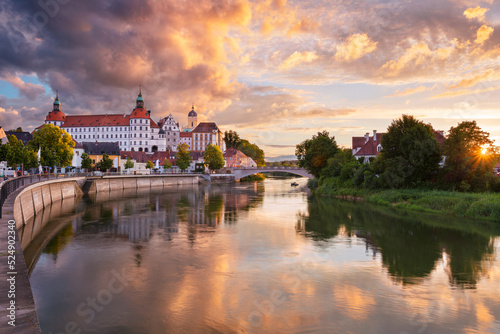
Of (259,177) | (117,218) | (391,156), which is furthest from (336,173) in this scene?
(259,177)

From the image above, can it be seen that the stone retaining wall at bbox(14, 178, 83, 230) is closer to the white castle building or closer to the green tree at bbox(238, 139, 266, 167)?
the white castle building

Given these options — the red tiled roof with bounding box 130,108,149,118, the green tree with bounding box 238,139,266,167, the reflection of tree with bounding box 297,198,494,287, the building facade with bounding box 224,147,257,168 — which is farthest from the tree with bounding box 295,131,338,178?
the red tiled roof with bounding box 130,108,149,118

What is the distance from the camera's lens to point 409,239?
76.0 feet

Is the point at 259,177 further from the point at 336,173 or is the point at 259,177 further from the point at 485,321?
the point at 485,321

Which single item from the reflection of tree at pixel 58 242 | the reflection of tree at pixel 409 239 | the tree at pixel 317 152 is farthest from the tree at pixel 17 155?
the tree at pixel 317 152

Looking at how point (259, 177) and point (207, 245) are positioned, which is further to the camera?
point (259, 177)

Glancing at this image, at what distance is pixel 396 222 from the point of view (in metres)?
29.4

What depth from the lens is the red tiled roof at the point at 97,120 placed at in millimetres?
142625

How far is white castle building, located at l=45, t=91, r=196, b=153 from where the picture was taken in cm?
13975

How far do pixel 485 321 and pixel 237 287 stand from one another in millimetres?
8104

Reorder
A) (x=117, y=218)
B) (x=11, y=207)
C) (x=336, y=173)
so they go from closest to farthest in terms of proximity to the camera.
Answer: (x=11, y=207) < (x=117, y=218) < (x=336, y=173)

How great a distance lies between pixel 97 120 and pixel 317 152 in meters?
109

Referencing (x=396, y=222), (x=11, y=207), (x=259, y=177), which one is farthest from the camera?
(x=259, y=177)

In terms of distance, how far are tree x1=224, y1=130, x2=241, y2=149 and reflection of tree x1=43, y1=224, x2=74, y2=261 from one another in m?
147
